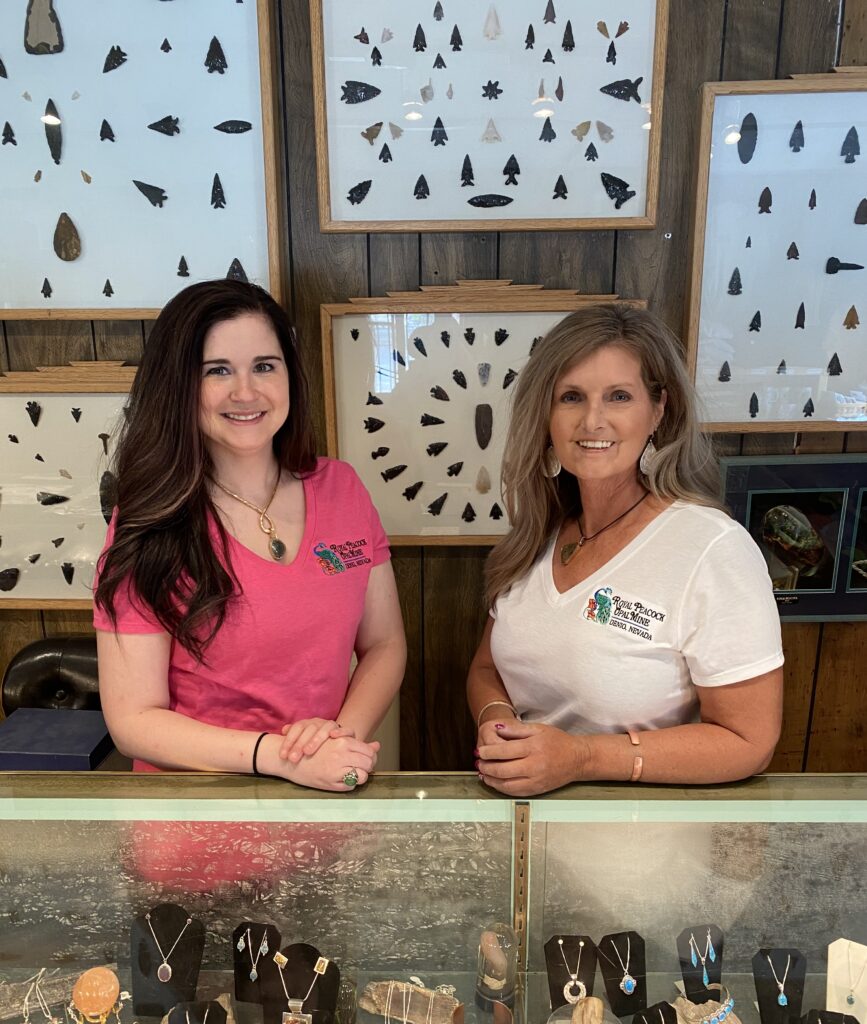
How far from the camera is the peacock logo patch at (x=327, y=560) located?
4.85 feet

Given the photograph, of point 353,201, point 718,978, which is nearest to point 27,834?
point 718,978

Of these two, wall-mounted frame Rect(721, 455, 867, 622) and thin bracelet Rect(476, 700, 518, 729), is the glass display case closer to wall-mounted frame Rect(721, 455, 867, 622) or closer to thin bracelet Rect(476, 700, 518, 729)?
thin bracelet Rect(476, 700, 518, 729)

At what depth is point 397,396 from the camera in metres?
2.13

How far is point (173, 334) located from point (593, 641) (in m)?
0.94

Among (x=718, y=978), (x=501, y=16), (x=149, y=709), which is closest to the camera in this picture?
(x=718, y=978)

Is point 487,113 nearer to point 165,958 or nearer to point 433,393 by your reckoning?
point 433,393

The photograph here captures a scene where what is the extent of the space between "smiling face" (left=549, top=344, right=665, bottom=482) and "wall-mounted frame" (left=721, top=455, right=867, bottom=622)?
86cm

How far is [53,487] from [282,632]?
4.05 feet

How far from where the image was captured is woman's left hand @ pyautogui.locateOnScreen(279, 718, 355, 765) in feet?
3.56

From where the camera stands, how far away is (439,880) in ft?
3.38

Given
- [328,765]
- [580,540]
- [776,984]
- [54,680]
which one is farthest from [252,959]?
[54,680]

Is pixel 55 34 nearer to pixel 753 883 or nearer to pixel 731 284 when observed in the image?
pixel 731 284

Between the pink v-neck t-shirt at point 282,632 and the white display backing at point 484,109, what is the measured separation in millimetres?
963

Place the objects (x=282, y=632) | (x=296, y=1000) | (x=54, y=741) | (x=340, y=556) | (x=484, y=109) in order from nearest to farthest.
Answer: (x=296, y=1000) → (x=282, y=632) → (x=340, y=556) → (x=54, y=741) → (x=484, y=109)
